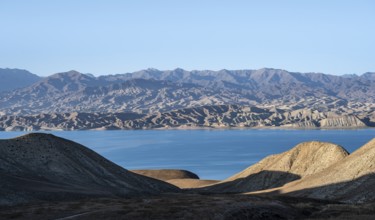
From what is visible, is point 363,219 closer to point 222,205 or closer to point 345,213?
point 345,213

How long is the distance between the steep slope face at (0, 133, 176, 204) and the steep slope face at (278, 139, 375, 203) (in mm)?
21807

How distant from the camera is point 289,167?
110000mm

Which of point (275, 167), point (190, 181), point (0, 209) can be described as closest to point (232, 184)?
point (275, 167)

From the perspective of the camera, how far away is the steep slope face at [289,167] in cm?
10494

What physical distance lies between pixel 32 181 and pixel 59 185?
3.74 m

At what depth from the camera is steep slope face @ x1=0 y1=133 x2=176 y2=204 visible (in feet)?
256

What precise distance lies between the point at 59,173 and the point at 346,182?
3872cm

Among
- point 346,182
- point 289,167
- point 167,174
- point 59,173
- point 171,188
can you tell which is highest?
point 59,173

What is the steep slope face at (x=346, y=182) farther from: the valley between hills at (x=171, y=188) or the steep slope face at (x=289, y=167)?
the steep slope face at (x=289, y=167)

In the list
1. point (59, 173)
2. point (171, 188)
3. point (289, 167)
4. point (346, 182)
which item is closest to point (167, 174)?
point (289, 167)

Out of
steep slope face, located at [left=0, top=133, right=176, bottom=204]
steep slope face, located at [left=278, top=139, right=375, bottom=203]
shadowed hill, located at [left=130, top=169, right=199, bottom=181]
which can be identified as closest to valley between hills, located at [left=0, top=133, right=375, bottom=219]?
steep slope face, located at [left=0, top=133, right=176, bottom=204]

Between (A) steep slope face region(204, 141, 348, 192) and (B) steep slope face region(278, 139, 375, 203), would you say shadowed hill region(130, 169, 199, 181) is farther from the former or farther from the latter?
(B) steep slope face region(278, 139, 375, 203)

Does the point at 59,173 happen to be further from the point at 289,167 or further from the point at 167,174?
the point at 167,174

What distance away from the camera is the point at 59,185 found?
83688mm
